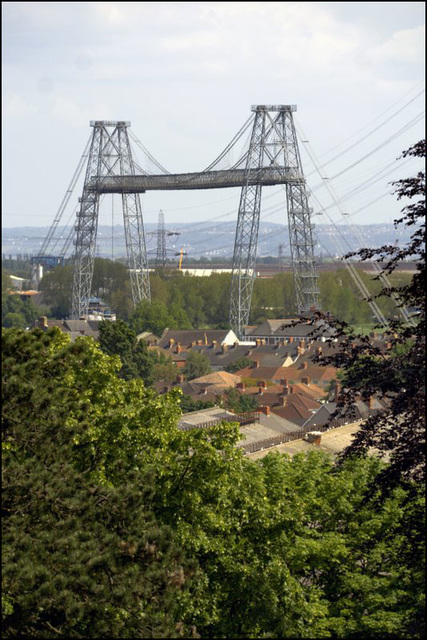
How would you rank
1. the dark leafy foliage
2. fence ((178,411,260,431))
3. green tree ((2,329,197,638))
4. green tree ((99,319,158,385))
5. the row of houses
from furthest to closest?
green tree ((99,319,158,385)) < the row of houses < fence ((178,411,260,431)) < green tree ((2,329,197,638)) < the dark leafy foliage

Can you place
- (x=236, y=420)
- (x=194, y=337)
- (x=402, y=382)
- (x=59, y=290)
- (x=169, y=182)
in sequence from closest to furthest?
(x=402, y=382) → (x=236, y=420) → (x=169, y=182) → (x=194, y=337) → (x=59, y=290)

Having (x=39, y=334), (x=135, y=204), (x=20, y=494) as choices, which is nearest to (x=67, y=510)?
(x=20, y=494)

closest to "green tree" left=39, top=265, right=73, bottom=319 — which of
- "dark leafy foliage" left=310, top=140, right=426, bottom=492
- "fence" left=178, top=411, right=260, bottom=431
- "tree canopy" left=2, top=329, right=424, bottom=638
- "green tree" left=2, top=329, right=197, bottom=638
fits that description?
"fence" left=178, top=411, right=260, bottom=431

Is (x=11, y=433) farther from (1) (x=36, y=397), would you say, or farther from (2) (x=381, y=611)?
(2) (x=381, y=611)

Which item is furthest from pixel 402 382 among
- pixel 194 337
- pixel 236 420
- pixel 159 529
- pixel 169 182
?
pixel 194 337

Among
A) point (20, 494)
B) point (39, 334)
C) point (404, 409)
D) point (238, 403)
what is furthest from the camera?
point (238, 403)

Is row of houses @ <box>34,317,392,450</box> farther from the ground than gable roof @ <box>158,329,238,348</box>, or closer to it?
closer to it

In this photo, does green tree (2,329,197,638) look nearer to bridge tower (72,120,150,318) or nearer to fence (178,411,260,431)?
fence (178,411,260,431)

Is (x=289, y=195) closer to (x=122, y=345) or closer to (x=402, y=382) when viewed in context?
(x=122, y=345)
